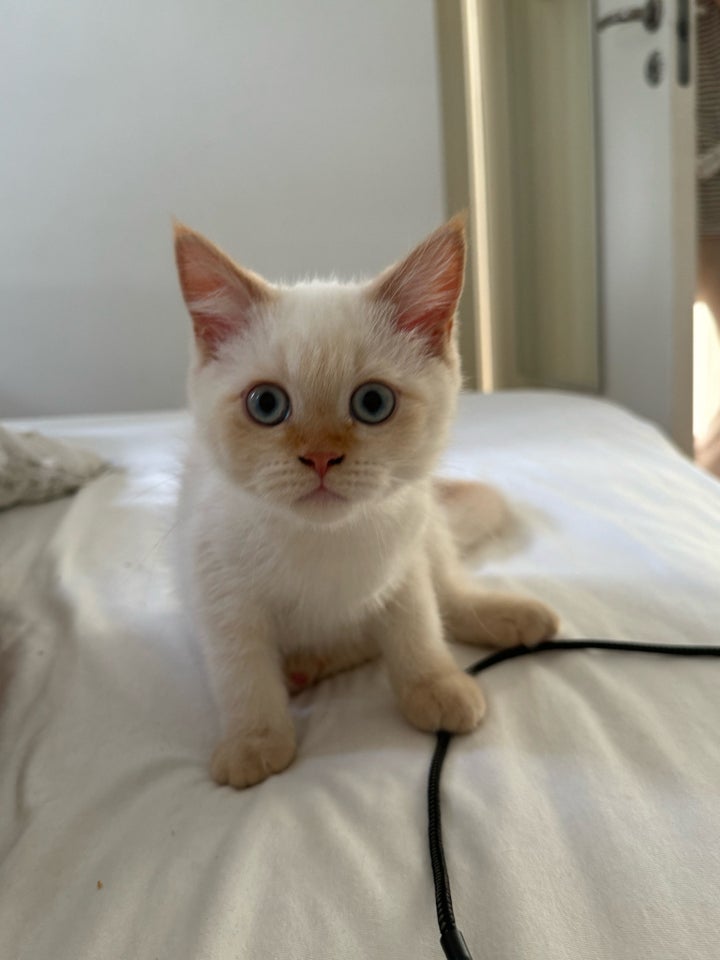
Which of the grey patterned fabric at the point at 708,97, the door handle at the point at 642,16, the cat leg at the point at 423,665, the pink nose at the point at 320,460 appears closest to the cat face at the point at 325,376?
the pink nose at the point at 320,460

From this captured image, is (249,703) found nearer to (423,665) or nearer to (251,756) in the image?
(251,756)

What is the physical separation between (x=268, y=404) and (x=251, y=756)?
0.31 m

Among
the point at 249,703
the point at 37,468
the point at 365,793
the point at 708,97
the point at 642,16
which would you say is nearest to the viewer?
the point at 365,793

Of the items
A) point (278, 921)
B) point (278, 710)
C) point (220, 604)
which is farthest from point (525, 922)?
point (220, 604)

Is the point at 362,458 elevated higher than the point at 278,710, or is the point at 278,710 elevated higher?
the point at 362,458

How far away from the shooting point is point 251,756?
64 cm

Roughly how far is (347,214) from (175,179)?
0.63 meters

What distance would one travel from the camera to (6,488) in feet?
3.94

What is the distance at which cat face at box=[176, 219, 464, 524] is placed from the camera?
2.08 feet

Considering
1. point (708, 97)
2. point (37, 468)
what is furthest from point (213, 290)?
point (708, 97)

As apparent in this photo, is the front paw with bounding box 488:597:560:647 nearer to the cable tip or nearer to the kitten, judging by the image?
the kitten

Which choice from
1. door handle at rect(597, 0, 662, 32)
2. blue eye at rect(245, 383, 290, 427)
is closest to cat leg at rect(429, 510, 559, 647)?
blue eye at rect(245, 383, 290, 427)

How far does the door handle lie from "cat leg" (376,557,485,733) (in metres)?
1.94

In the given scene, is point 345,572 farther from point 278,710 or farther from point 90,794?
point 90,794
